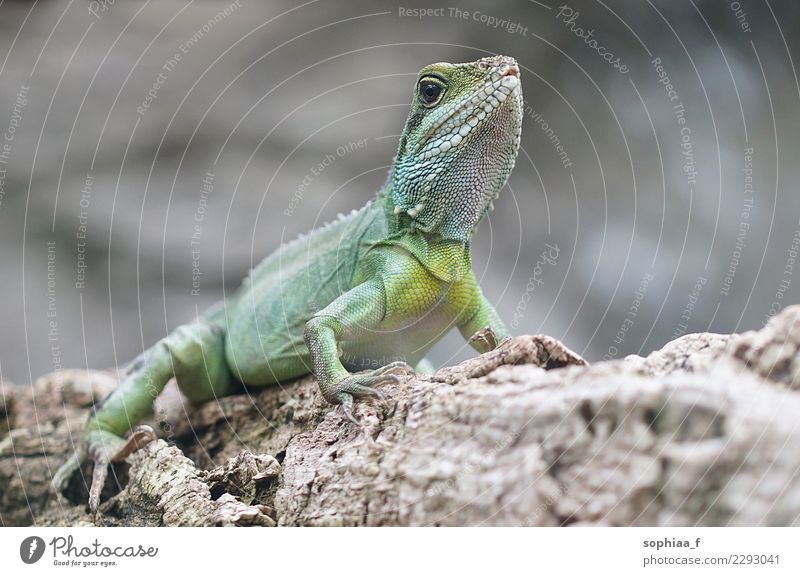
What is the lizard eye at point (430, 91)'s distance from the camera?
4.23 meters

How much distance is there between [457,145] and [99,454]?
351 cm

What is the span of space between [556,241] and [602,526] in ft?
17.1

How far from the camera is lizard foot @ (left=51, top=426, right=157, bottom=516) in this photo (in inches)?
186

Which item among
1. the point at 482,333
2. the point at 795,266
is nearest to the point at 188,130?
the point at 482,333

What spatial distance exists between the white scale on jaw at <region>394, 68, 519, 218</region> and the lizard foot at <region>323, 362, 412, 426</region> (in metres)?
1.28

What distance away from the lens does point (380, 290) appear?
14.3ft

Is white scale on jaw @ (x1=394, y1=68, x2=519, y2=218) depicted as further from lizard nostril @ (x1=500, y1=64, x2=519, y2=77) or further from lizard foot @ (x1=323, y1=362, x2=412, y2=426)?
lizard foot @ (x1=323, y1=362, x2=412, y2=426)

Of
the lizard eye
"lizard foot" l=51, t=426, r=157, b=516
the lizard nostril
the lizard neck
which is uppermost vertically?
the lizard nostril

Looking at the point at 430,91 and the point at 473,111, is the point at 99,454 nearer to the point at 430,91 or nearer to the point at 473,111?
the point at 430,91

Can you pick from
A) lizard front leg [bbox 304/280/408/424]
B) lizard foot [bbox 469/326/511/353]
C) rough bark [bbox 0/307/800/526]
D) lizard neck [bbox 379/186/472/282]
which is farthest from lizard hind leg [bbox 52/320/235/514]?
lizard foot [bbox 469/326/511/353]

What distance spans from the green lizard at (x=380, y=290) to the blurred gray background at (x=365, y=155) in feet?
4.83

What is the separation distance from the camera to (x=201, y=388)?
18.5ft

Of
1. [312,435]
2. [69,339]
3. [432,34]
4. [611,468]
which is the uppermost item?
[432,34]

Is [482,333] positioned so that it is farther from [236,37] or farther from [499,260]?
[236,37]
